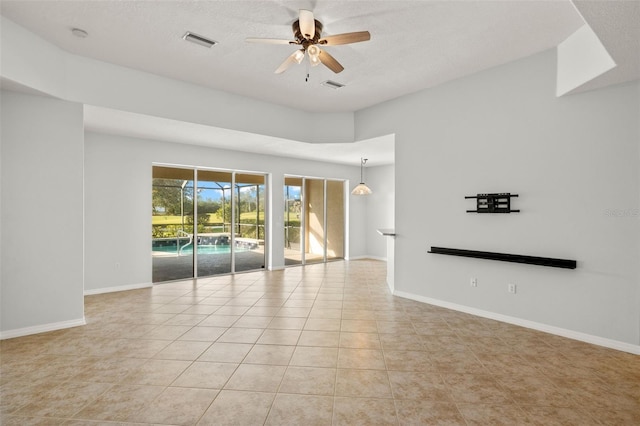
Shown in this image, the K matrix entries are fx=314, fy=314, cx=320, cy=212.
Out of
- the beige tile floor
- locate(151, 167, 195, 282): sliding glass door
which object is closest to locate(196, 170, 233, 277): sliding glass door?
locate(151, 167, 195, 282): sliding glass door

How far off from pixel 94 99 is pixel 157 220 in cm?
278

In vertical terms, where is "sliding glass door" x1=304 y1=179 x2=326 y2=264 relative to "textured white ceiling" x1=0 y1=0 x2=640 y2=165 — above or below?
below

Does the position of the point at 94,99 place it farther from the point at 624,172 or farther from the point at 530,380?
the point at 624,172

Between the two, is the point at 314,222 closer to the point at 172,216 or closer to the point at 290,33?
the point at 172,216

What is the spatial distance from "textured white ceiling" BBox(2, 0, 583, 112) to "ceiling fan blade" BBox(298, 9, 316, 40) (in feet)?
0.45

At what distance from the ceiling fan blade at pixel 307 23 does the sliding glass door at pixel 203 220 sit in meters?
4.57

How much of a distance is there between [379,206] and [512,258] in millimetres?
5492

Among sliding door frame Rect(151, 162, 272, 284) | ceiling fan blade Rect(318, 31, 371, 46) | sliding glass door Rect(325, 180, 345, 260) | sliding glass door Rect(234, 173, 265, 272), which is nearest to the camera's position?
ceiling fan blade Rect(318, 31, 371, 46)

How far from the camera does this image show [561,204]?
366 cm

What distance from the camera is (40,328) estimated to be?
3.74 metres

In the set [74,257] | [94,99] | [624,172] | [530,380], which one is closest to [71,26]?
[94,99]

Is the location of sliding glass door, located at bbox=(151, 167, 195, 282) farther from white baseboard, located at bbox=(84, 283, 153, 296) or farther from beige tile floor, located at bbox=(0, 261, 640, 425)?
beige tile floor, located at bbox=(0, 261, 640, 425)

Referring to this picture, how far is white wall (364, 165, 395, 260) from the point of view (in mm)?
9094

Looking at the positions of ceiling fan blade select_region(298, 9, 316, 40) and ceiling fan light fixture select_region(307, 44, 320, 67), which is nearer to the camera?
ceiling fan blade select_region(298, 9, 316, 40)
